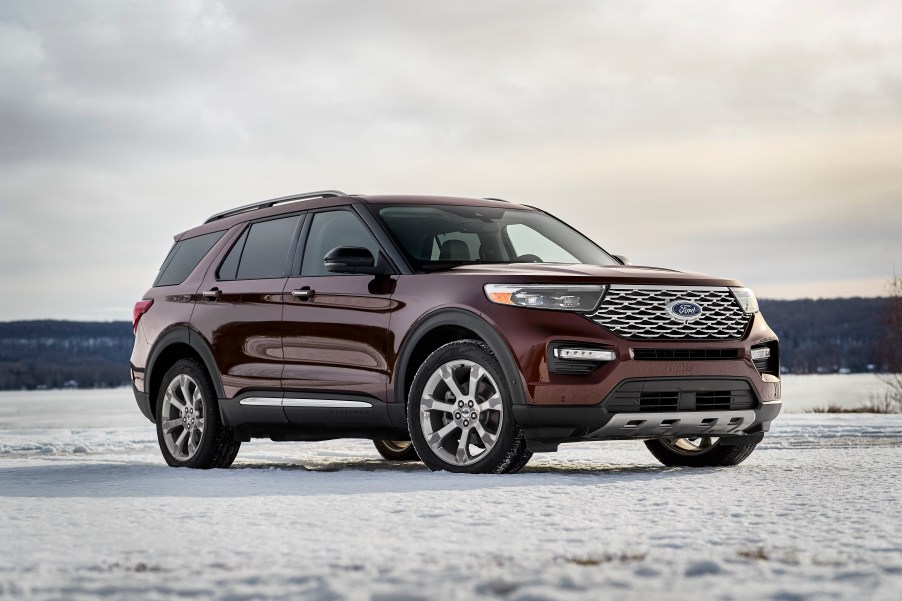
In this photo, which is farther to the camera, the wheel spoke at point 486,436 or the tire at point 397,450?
the tire at point 397,450

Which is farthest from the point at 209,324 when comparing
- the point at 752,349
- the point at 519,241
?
the point at 752,349

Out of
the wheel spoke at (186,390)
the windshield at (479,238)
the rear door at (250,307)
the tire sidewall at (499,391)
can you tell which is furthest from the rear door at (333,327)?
the wheel spoke at (186,390)

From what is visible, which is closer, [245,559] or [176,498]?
[245,559]

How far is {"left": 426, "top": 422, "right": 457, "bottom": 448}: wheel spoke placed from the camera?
773 centimetres

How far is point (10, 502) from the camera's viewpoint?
673 centimetres

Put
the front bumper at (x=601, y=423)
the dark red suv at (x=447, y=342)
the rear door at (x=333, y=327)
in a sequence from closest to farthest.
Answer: the front bumper at (x=601, y=423) → the dark red suv at (x=447, y=342) → the rear door at (x=333, y=327)

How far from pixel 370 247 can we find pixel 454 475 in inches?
75.3

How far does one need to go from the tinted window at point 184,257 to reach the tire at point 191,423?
89cm

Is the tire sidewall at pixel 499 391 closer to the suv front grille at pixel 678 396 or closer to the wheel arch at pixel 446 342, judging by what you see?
the wheel arch at pixel 446 342

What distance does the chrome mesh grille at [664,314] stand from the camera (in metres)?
→ 7.59

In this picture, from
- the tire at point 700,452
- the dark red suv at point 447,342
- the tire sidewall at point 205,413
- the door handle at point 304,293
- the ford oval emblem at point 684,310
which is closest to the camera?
the dark red suv at point 447,342

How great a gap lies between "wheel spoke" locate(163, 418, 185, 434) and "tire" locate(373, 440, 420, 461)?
182 cm

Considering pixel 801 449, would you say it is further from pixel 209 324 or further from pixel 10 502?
pixel 10 502

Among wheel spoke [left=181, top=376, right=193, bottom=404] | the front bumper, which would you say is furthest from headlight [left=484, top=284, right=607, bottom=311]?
wheel spoke [left=181, top=376, right=193, bottom=404]
